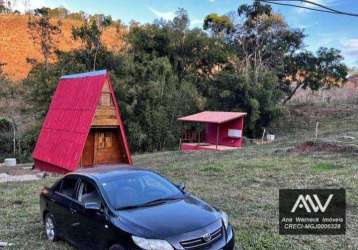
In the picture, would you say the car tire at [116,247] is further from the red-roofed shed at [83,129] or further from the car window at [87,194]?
the red-roofed shed at [83,129]

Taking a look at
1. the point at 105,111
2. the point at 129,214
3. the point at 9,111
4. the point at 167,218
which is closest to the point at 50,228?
the point at 129,214

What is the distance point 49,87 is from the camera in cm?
3128

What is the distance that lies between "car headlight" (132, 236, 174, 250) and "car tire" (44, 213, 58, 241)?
9.02ft

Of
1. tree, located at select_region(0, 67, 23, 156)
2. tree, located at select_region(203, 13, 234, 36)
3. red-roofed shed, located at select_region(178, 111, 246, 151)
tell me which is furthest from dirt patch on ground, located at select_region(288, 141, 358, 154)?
tree, located at select_region(203, 13, 234, 36)

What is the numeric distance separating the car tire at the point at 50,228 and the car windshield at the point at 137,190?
169 centimetres

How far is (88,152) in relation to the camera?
718 inches

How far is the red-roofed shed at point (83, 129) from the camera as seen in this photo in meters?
17.0

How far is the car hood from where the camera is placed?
4949 mm

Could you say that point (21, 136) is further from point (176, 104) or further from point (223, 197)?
point (223, 197)

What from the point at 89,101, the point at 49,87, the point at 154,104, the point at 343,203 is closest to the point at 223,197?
the point at 343,203

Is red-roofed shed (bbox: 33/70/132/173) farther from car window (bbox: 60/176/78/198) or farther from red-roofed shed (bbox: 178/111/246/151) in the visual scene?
car window (bbox: 60/176/78/198)

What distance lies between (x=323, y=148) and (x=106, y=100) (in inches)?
379

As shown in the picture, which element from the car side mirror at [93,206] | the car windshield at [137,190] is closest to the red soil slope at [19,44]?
the car windshield at [137,190]

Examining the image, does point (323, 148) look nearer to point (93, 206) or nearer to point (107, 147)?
point (107, 147)
